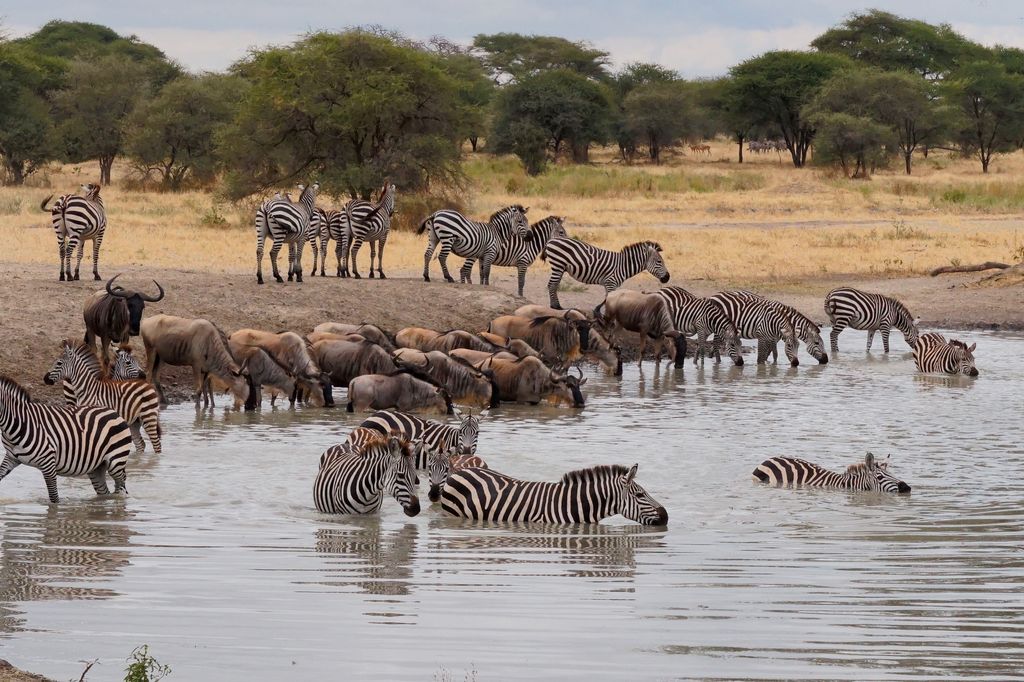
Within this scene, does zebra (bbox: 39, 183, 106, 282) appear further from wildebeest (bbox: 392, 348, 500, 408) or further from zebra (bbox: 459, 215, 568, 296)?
zebra (bbox: 459, 215, 568, 296)

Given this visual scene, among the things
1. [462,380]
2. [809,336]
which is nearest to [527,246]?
[809,336]

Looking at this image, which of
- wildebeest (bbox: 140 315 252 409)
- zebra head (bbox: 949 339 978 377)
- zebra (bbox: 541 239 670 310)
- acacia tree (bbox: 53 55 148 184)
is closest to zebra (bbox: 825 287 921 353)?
zebra head (bbox: 949 339 978 377)

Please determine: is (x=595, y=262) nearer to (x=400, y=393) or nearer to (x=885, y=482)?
(x=400, y=393)

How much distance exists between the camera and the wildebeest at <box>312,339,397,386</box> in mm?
13070

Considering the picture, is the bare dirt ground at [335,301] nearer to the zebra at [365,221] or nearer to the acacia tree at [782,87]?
the zebra at [365,221]

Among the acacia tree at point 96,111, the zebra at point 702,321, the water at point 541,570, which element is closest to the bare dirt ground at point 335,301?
the zebra at point 702,321

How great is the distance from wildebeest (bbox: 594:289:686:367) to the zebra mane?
822 centimetres

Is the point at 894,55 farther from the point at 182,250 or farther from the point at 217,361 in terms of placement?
the point at 217,361

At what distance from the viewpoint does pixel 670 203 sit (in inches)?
1366

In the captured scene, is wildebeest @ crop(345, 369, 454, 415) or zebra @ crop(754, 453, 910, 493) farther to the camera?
wildebeest @ crop(345, 369, 454, 415)

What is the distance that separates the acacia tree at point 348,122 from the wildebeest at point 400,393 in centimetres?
1508

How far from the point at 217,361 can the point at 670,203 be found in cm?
2343

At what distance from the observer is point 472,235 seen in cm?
1894

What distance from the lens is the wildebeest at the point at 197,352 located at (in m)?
12.4
